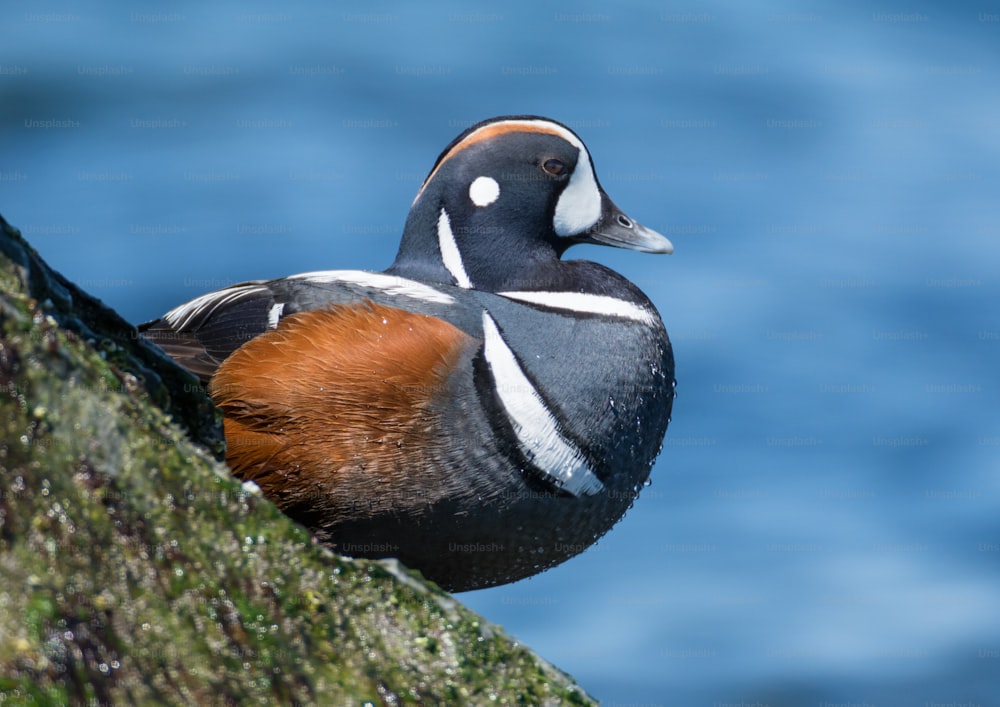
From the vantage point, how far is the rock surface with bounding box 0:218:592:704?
6.52 feet

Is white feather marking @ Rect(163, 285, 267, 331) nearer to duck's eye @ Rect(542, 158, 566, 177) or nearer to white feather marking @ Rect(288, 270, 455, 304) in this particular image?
white feather marking @ Rect(288, 270, 455, 304)

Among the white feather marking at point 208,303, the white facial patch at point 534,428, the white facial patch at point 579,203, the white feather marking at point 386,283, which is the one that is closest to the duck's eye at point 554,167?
the white facial patch at point 579,203

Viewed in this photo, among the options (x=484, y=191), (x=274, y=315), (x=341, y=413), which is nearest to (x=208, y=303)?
(x=274, y=315)

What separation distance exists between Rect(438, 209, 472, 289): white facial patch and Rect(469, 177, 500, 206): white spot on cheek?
0.46ft

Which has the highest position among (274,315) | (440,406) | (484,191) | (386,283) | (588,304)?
(484,191)

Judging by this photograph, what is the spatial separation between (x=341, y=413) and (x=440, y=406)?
12.7 inches

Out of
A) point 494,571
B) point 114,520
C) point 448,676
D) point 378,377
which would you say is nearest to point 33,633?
point 114,520

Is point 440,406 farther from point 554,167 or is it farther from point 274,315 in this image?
point 554,167

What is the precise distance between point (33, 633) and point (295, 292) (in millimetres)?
A: 2601

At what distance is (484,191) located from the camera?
16.1ft

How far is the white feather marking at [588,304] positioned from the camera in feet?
15.1

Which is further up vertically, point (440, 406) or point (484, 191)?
point (484, 191)

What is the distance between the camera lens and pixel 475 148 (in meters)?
4.92

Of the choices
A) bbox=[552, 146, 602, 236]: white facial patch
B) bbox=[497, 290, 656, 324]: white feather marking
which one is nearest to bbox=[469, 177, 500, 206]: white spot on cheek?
bbox=[552, 146, 602, 236]: white facial patch
